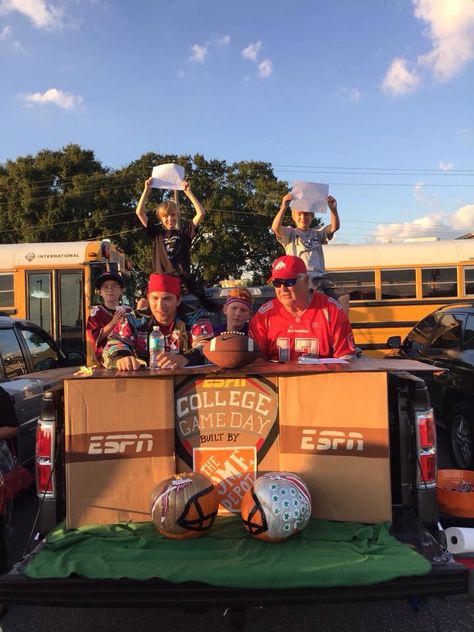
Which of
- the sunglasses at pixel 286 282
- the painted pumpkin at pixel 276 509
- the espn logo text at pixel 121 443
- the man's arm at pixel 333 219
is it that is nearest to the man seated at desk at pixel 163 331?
the sunglasses at pixel 286 282

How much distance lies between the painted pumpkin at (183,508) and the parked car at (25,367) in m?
2.18

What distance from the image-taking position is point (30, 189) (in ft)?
91.9

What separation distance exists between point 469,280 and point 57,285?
8819 mm

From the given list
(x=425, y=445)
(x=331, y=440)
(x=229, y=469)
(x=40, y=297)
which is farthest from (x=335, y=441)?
(x=40, y=297)

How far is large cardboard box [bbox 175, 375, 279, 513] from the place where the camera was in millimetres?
2811

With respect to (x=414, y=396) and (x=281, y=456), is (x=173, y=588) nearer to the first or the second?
(x=281, y=456)

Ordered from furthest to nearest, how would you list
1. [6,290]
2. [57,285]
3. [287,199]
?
[6,290] < [57,285] < [287,199]

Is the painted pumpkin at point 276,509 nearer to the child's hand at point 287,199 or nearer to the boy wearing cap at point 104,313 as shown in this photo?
the boy wearing cap at point 104,313

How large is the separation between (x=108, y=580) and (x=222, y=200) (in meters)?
26.9

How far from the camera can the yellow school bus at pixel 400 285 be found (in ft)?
38.2

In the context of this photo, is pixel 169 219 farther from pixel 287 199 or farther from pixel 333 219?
pixel 333 219

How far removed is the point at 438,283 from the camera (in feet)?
38.4

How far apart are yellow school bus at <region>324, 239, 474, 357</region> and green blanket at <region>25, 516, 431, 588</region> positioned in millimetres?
9405

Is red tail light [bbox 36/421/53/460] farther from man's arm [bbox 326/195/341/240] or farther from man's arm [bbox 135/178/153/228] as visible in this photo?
man's arm [bbox 326/195/341/240]
